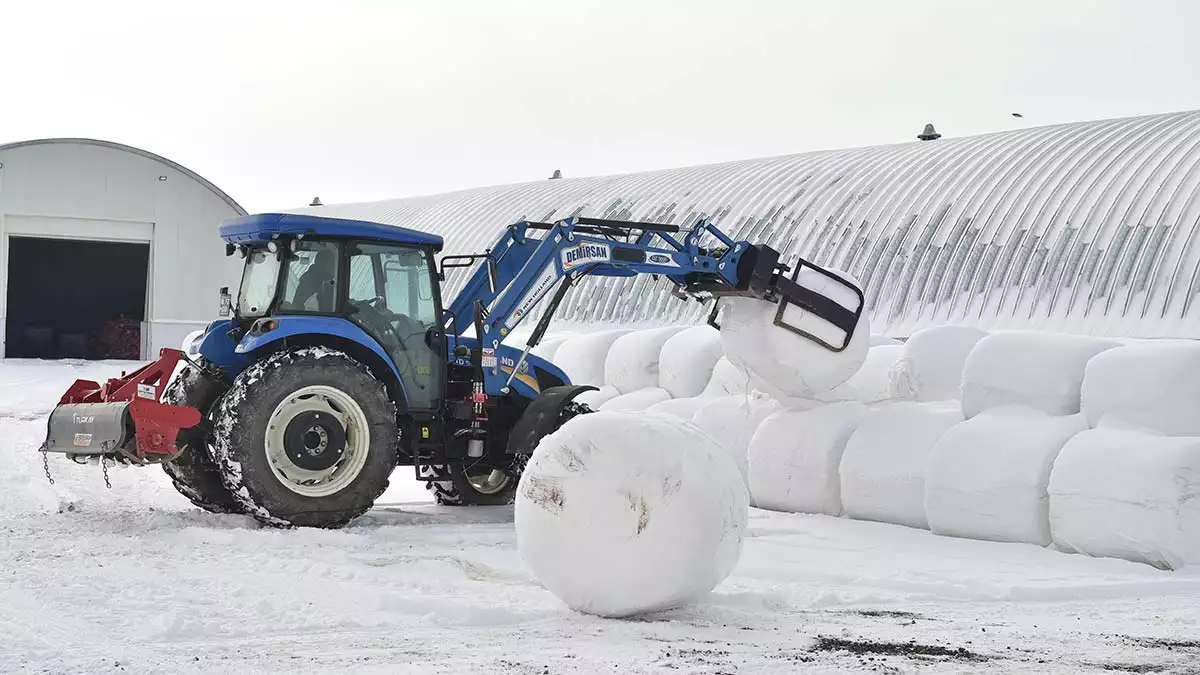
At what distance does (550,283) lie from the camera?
35.5 feet

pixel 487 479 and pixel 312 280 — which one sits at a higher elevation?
pixel 312 280

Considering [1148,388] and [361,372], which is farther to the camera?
[361,372]

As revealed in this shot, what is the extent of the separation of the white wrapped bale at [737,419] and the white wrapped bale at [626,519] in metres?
4.71

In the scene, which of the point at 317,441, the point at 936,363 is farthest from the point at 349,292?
the point at 936,363

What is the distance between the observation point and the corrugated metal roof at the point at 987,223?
44.2ft

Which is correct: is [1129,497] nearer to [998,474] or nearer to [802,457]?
[998,474]

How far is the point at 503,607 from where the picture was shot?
6.60 meters

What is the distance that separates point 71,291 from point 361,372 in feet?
69.1

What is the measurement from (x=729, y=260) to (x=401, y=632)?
17.5ft

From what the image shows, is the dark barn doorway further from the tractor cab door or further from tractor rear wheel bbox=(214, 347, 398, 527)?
tractor rear wheel bbox=(214, 347, 398, 527)

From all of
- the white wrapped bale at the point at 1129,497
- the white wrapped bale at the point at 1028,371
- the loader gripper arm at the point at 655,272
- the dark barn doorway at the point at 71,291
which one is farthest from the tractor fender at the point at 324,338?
the dark barn doorway at the point at 71,291

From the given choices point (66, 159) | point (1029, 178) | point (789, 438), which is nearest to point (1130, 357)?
point (789, 438)

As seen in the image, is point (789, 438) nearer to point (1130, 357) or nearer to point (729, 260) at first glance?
point (729, 260)

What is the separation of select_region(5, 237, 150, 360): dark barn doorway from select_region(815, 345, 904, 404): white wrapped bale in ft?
66.8
